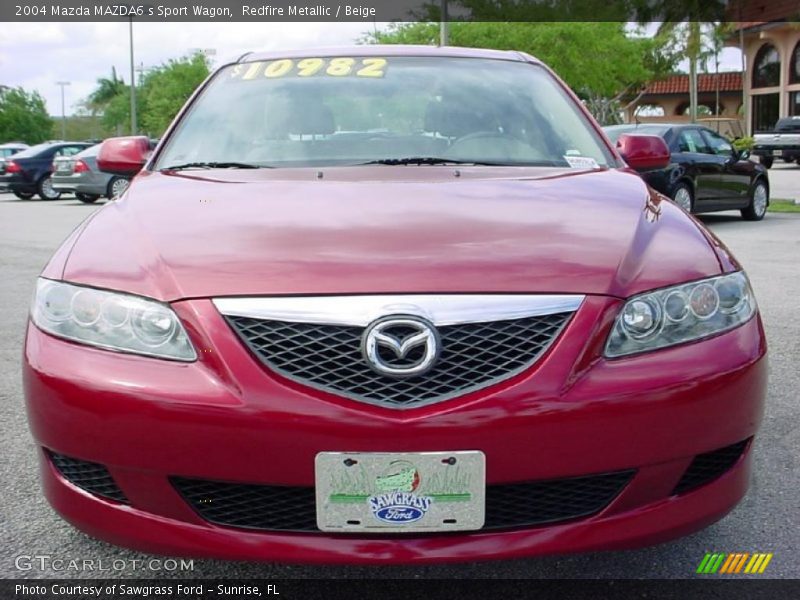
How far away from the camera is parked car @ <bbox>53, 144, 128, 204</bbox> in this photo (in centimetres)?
1834

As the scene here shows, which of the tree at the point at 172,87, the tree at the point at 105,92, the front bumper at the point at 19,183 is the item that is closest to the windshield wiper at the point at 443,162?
the front bumper at the point at 19,183

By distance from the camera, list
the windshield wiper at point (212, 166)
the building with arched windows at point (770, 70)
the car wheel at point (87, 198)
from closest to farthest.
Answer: the windshield wiper at point (212, 166)
the car wheel at point (87, 198)
the building with arched windows at point (770, 70)

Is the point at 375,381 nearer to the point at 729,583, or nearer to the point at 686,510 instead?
the point at 686,510

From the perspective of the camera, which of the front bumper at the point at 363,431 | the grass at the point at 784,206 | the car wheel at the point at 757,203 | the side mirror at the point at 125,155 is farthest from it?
the grass at the point at 784,206

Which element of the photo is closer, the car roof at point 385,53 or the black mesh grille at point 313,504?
the black mesh grille at point 313,504

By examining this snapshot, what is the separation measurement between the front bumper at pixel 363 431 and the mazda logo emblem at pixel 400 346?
0.09m

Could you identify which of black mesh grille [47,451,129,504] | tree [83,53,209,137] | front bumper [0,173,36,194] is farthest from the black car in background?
tree [83,53,209,137]

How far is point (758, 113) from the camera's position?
48.0 m

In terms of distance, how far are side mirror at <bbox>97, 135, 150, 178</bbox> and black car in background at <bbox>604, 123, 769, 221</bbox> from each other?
8.17 meters

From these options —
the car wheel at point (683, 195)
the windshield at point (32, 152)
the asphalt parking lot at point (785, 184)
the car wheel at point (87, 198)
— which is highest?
the windshield at point (32, 152)

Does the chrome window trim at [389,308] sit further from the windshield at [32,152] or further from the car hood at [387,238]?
the windshield at [32,152]

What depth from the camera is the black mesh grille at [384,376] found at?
6.20ft

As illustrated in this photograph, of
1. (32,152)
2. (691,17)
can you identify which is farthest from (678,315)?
(691,17)

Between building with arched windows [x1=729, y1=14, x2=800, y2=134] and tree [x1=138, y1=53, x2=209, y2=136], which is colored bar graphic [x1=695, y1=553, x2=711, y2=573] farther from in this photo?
tree [x1=138, y1=53, x2=209, y2=136]
